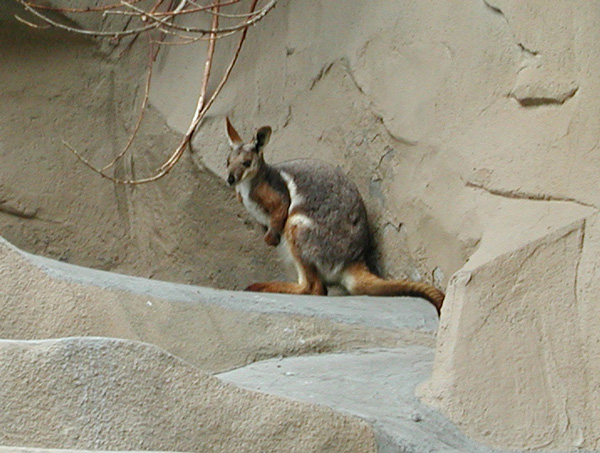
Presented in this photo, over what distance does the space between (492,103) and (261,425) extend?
247 centimetres

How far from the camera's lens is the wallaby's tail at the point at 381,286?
18.5 feet

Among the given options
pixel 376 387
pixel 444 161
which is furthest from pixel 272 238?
pixel 376 387

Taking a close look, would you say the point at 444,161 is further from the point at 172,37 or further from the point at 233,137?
the point at 172,37

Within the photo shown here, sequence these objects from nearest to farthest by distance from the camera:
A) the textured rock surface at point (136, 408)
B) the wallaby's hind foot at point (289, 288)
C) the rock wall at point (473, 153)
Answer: the textured rock surface at point (136, 408) → the rock wall at point (473, 153) → the wallaby's hind foot at point (289, 288)

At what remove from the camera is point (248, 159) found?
6.59 m

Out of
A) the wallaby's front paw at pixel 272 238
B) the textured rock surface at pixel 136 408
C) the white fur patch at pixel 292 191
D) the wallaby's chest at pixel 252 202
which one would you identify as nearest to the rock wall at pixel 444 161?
the white fur patch at pixel 292 191

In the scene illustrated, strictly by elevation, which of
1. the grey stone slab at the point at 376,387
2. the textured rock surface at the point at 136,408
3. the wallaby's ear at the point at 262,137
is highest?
the wallaby's ear at the point at 262,137

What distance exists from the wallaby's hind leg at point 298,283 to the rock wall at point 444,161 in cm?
41

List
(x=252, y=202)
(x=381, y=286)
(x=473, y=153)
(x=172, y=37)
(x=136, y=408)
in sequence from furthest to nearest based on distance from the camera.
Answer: (x=172, y=37)
(x=252, y=202)
(x=381, y=286)
(x=473, y=153)
(x=136, y=408)

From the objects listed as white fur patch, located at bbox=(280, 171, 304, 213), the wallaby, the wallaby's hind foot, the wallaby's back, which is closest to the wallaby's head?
the wallaby

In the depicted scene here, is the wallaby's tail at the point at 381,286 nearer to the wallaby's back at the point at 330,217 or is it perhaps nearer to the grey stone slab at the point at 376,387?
the wallaby's back at the point at 330,217

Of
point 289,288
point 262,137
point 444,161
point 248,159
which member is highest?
point 444,161

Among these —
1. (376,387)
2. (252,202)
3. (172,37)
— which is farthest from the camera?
(172,37)

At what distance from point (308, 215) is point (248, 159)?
1.67 feet
